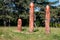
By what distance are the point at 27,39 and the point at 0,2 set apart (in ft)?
121

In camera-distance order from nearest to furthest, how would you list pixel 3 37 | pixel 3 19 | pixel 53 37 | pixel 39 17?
pixel 3 37
pixel 53 37
pixel 3 19
pixel 39 17

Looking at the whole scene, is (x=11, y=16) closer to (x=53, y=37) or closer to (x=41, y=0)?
(x=41, y=0)

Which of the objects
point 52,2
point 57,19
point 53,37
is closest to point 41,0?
point 52,2

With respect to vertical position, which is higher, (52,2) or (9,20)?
(52,2)

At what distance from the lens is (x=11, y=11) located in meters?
50.0

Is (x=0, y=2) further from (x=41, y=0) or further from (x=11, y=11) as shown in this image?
(x=41, y=0)

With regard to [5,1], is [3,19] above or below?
below

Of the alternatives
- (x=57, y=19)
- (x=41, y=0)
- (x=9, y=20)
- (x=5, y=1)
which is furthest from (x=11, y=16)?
(x=57, y=19)

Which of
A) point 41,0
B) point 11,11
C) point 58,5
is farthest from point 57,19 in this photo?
point 11,11

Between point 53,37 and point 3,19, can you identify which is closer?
point 53,37

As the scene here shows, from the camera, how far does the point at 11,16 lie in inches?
1881

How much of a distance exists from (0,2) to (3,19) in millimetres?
3505

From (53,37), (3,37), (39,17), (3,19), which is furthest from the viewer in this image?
(39,17)

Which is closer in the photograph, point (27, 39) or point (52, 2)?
point (27, 39)
